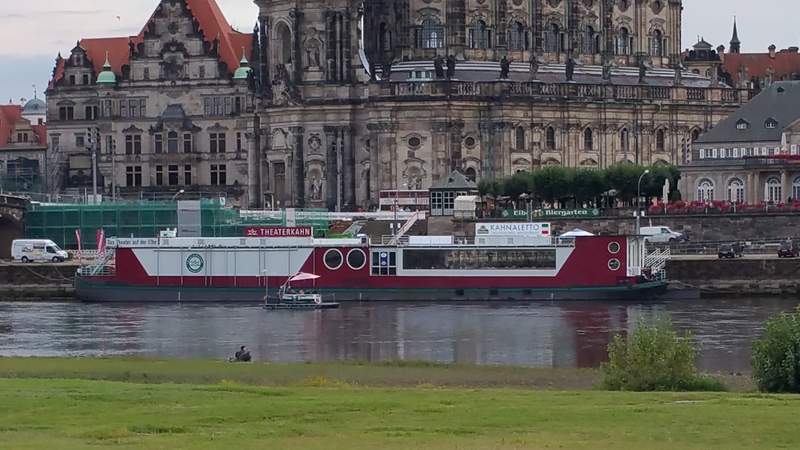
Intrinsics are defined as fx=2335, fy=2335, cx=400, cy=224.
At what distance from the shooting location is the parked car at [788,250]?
93.8 meters

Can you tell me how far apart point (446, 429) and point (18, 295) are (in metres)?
60.0

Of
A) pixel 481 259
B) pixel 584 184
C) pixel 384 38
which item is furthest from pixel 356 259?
pixel 384 38

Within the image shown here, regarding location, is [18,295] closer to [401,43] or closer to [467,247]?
[467,247]

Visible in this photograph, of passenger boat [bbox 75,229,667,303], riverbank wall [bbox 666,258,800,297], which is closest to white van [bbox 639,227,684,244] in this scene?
riverbank wall [bbox 666,258,800,297]

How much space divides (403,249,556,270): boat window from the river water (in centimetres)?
265

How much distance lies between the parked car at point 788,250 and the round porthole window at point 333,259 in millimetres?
17729

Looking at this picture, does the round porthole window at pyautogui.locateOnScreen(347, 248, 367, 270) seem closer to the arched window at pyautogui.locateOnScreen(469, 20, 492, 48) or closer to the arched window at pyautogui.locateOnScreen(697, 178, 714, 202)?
the arched window at pyautogui.locateOnScreen(697, 178, 714, 202)

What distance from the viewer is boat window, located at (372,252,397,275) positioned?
91.8 m

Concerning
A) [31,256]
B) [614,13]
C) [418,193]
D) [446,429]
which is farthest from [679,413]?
[614,13]

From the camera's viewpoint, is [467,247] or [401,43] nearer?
[467,247]

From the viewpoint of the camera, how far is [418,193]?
12556 centimetres

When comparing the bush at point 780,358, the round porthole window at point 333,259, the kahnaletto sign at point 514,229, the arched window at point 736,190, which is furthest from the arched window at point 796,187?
the bush at point 780,358

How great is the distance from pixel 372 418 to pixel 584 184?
79936 mm

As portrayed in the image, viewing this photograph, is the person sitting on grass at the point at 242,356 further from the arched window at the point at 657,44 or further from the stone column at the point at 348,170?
the arched window at the point at 657,44
